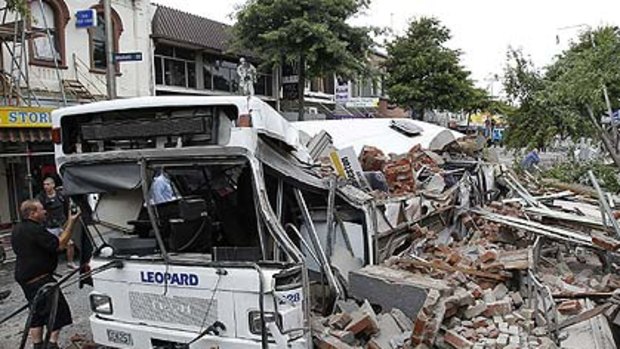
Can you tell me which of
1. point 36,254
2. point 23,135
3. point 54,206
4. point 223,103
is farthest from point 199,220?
point 23,135

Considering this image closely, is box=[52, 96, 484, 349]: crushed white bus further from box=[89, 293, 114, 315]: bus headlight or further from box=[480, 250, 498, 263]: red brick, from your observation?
box=[480, 250, 498, 263]: red brick

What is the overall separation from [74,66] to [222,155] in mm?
13740

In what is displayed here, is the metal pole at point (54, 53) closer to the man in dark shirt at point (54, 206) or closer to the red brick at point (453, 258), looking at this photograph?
the man in dark shirt at point (54, 206)

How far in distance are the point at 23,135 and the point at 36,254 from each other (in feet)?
24.4

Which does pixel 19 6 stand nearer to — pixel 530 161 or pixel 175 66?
pixel 175 66

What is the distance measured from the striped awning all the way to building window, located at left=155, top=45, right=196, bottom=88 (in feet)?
26.5

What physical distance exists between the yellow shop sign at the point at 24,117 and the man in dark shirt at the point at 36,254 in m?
6.46

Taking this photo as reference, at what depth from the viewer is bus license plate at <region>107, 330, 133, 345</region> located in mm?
4742

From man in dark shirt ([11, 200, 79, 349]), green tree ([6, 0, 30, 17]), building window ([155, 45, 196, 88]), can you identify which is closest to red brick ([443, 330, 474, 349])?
man in dark shirt ([11, 200, 79, 349])

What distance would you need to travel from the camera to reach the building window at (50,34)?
14.7 metres

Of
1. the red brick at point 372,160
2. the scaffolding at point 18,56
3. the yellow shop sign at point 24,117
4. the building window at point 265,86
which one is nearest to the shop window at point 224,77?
the building window at point 265,86

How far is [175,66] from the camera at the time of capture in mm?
21281

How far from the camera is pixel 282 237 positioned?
4.21m

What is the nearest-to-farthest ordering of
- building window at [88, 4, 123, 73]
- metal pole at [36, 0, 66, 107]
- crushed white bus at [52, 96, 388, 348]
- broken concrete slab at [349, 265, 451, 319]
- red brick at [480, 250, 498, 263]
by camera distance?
crushed white bus at [52, 96, 388, 348] < broken concrete slab at [349, 265, 451, 319] < red brick at [480, 250, 498, 263] < metal pole at [36, 0, 66, 107] < building window at [88, 4, 123, 73]
